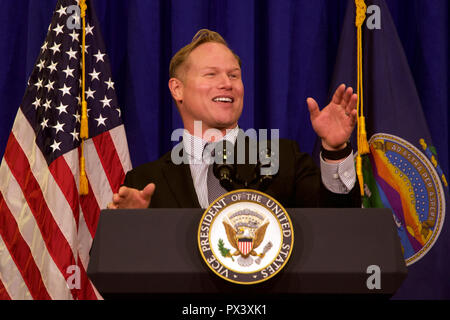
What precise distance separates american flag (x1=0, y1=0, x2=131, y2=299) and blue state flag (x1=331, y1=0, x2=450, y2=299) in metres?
1.14

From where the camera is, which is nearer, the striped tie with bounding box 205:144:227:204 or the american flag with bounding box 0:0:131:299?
the striped tie with bounding box 205:144:227:204

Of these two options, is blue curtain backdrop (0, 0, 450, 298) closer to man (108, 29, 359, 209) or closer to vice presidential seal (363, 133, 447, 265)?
vice presidential seal (363, 133, 447, 265)

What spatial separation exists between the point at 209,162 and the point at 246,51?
1.26m

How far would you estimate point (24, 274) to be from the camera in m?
2.71

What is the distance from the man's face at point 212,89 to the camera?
6.44ft

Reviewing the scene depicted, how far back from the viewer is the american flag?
2.71 meters

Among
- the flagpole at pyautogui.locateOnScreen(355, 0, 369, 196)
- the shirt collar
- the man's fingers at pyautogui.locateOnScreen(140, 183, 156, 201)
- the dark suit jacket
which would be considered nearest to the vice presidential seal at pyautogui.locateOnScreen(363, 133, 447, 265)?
the flagpole at pyautogui.locateOnScreen(355, 0, 369, 196)

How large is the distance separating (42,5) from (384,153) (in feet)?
6.20

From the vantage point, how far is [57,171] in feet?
8.95

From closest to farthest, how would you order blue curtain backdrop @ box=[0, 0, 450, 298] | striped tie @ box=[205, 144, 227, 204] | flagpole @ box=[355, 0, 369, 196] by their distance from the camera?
1. striped tie @ box=[205, 144, 227, 204]
2. flagpole @ box=[355, 0, 369, 196]
3. blue curtain backdrop @ box=[0, 0, 450, 298]

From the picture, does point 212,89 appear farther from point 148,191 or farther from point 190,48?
point 148,191

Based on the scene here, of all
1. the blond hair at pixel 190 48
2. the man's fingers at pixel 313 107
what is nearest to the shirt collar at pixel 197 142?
the blond hair at pixel 190 48

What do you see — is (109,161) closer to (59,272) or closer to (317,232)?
(59,272)

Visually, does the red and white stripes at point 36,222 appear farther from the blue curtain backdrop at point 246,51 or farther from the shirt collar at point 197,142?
the shirt collar at point 197,142
